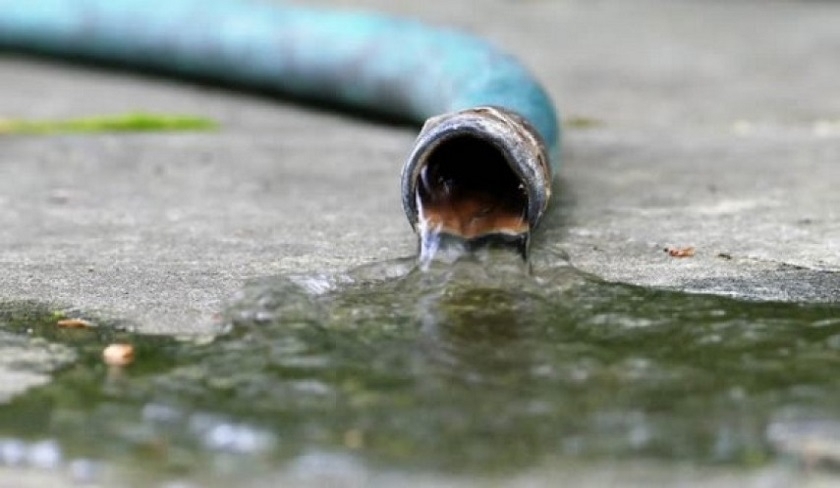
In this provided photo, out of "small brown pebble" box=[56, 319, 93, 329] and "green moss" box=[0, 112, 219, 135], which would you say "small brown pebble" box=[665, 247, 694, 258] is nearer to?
"small brown pebble" box=[56, 319, 93, 329]

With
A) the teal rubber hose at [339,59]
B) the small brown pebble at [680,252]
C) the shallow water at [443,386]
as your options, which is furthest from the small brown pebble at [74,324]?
the small brown pebble at [680,252]

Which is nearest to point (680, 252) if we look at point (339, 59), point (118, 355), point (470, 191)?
point (470, 191)

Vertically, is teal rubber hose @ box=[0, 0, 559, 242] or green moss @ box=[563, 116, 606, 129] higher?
teal rubber hose @ box=[0, 0, 559, 242]

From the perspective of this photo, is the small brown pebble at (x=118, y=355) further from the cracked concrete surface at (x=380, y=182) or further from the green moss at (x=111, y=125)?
the green moss at (x=111, y=125)

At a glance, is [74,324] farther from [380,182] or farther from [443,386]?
[380,182]

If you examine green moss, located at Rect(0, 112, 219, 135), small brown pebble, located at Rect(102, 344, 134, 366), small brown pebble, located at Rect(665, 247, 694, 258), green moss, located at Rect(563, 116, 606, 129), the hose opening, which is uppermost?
the hose opening

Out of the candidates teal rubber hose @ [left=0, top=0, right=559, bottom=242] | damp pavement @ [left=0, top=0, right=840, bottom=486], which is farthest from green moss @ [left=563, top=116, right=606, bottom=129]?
teal rubber hose @ [left=0, top=0, right=559, bottom=242]
